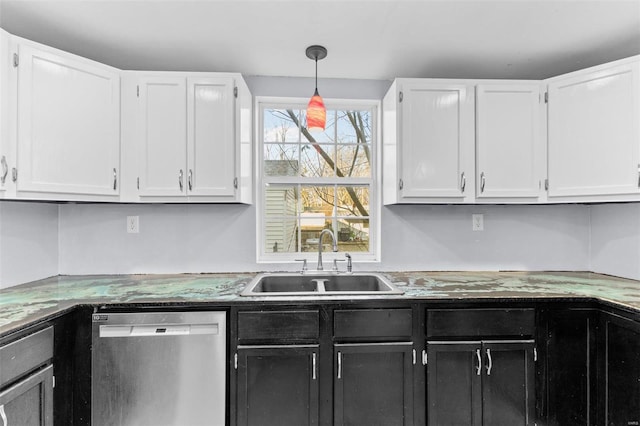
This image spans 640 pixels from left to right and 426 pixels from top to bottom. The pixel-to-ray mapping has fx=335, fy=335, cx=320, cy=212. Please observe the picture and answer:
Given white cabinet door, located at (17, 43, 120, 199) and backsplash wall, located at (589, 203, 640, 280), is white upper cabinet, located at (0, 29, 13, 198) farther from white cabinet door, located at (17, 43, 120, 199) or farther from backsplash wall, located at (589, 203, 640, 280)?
backsplash wall, located at (589, 203, 640, 280)

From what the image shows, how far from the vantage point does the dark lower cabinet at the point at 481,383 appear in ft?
5.62

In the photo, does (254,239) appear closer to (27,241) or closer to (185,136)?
(185,136)

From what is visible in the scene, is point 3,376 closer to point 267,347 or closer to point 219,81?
point 267,347

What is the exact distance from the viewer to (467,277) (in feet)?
7.48

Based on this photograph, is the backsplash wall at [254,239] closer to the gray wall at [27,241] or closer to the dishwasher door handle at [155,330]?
the gray wall at [27,241]

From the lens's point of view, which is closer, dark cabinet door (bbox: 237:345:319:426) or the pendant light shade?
dark cabinet door (bbox: 237:345:319:426)

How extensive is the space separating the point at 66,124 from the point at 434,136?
2.14 metres

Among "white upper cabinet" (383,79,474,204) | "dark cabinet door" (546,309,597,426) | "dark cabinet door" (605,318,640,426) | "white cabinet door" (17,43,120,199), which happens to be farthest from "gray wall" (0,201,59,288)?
"dark cabinet door" (605,318,640,426)

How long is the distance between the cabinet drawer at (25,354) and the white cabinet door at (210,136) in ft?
3.26

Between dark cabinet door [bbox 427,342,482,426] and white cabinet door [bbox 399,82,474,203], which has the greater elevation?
white cabinet door [bbox 399,82,474,203]

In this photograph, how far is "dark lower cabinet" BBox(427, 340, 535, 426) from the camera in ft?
5.62

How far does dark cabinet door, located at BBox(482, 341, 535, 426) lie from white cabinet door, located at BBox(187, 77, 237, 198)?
1.73 m

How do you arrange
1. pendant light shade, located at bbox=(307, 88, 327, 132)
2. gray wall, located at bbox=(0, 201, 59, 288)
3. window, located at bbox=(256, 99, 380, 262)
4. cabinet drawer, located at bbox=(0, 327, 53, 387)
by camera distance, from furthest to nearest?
window, located at bbox=(256, 99, 380, 262)
gray wall, located at bbox=(0, 201, 59, 288)
pendant light shade, located at bbox=(307, 88, 327, 132)
cabinet drawer, located at bbox=(0, 327, 53, 387)

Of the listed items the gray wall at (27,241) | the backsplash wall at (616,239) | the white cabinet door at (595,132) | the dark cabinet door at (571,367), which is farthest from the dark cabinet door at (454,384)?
the gray wall at (27,241)
